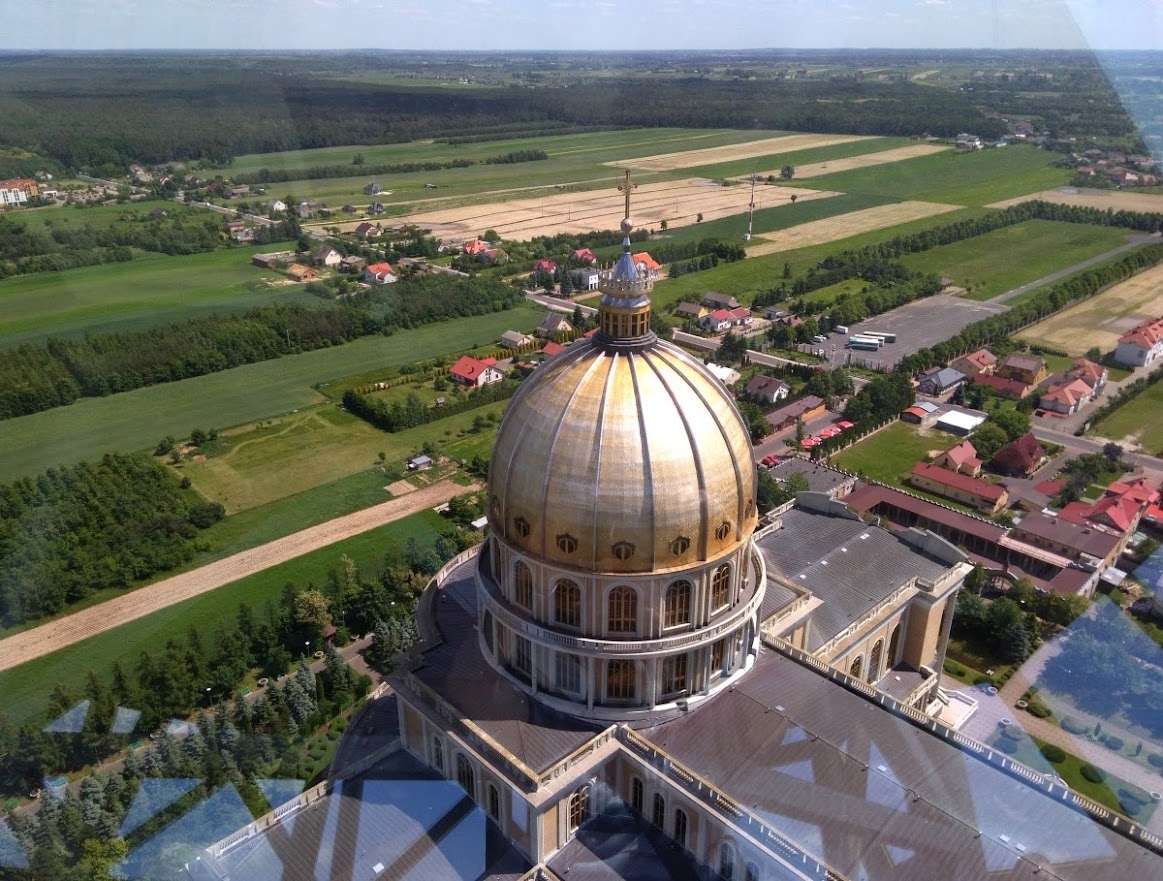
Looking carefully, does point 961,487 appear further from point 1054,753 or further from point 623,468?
point 623,468

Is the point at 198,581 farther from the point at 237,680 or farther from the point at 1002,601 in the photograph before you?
the point at 1002,601

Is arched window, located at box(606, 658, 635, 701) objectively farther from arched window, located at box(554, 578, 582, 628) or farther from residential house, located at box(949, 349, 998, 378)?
residential house, located at box(949, 349, 998, 378)

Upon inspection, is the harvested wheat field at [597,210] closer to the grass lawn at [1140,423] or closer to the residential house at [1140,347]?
the residential house at [1140,347]

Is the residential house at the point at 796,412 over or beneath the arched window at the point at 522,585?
beneath

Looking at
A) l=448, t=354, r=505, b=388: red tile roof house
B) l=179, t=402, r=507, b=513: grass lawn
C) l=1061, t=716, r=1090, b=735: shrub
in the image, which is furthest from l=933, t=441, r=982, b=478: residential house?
l=448, t=354, r=505, b=388: red tile roof house

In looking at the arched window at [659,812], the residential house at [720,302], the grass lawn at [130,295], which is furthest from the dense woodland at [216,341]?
the arched window at [659,812]

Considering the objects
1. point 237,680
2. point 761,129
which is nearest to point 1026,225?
point 761,129
